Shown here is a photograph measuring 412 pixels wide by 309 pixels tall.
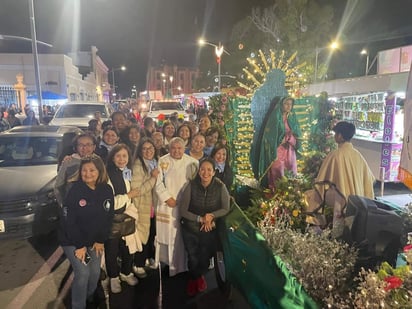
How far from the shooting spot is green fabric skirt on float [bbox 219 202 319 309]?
8.48ft

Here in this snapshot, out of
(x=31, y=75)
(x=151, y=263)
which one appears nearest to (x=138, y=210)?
(x=151, y=263)

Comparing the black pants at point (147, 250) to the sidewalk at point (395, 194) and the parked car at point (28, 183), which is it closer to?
the parked car at point (28, 183)

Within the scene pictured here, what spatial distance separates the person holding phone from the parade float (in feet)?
4.20

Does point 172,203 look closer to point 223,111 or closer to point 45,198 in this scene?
point 45,198

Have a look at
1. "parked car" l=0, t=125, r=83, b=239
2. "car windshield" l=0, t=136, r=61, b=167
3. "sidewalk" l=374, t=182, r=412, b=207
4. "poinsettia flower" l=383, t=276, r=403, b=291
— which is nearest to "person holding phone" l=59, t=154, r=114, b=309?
"parked car" l=0, t=125, r=83, b=239

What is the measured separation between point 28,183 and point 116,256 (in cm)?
228

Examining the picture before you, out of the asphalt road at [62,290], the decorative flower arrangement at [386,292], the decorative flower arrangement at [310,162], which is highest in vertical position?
the decorative flower arrangement at [310,162]

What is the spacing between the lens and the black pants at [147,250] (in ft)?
15.4

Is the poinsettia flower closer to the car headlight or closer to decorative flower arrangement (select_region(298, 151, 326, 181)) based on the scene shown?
decorative flower arrangement (select_region(298, 151, 326, 181))

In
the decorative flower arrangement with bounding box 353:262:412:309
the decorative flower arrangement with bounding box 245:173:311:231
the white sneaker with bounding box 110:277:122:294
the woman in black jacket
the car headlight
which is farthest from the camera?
the car headlight

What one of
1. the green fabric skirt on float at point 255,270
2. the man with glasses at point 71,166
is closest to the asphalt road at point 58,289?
the green fabric skirt on float at point 255,270

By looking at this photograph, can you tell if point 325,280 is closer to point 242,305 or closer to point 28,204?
point 242,305

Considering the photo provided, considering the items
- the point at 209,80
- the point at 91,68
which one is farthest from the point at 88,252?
the point at 91,68

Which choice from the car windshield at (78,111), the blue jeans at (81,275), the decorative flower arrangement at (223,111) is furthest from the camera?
the car windshield at (78,111)
